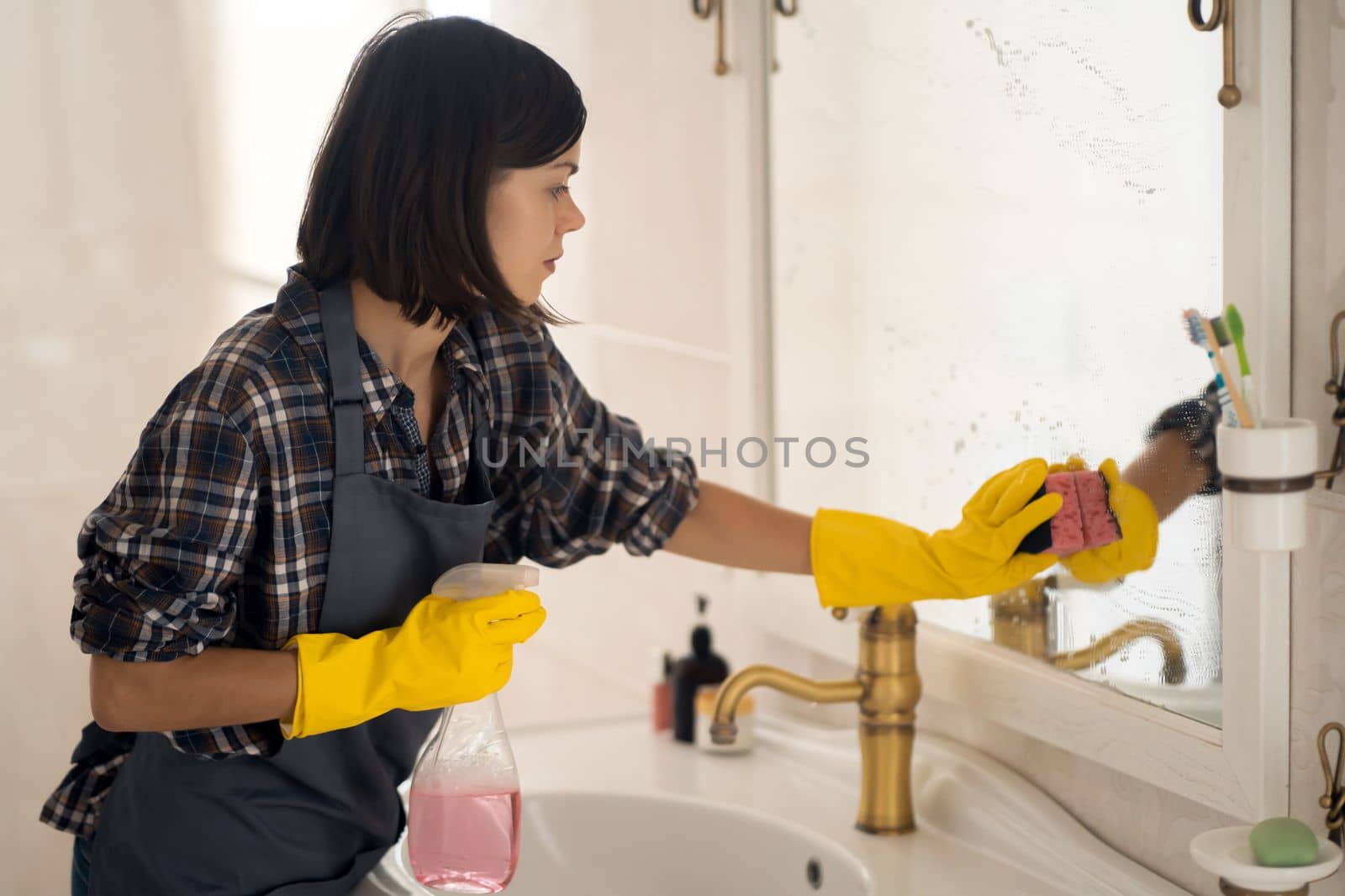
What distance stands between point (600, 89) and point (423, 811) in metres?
1.18

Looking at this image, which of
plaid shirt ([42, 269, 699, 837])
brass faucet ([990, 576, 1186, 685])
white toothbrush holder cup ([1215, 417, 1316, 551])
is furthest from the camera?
brass faucet ([990, 576, 1186, 685])

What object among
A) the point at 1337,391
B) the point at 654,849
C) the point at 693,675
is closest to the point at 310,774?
the point at 654,849

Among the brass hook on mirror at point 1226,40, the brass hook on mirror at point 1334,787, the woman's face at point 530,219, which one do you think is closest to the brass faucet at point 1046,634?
the brass hook on mirror at point 1334,787

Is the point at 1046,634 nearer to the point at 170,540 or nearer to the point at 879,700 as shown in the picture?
the point at 879,700

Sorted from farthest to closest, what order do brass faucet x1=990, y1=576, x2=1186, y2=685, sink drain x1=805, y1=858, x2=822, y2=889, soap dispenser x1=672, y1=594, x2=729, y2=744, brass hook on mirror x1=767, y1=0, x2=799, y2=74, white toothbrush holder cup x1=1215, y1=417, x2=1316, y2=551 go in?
soap dispenser x1=672, y1=594, x2=729, y2=744 < brass hook on mirror x1=767, y1=0, x2=799, y2=74 < sink drain x1=805, y1=858, x2=822, y2=889 < brass faucet x1=990, y1=576, x2=1186, y2=685 < white toothbrush holder cup x1=1215, y1=417, x2=1316, y2=551

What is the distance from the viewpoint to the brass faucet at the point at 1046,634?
1.08 meters

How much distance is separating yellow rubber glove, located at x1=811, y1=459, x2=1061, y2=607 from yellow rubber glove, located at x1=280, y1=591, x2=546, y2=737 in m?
0.35

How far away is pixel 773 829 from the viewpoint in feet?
4.55

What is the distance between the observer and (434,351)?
1187 millimetres

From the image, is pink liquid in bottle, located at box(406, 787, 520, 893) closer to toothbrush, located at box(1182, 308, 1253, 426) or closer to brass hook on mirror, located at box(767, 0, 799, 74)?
toothbrush, located at box(1182, 308, 1253, 426)

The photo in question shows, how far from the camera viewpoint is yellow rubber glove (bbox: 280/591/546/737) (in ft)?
3.32

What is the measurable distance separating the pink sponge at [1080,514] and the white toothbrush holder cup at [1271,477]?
0.68ft

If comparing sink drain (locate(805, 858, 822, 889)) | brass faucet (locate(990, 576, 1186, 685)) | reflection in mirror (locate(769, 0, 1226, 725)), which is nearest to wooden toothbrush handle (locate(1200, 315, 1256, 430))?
reflection in mirror (locate(769, 0, 1226, 725))

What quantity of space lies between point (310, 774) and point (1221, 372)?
81 centimetres
